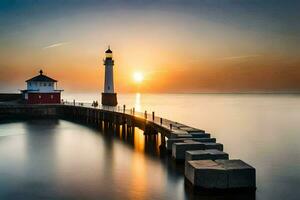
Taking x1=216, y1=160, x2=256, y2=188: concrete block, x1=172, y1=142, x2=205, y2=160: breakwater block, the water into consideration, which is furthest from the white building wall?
x1=216, y1=160, x2=256, y2=188: concrete block

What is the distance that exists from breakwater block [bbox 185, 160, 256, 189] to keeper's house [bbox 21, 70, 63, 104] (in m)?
45.8

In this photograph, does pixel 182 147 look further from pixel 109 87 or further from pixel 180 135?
pixel 109 87

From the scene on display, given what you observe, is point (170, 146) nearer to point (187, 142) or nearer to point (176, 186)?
point (187, 142)

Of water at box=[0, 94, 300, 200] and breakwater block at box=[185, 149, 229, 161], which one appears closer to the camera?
water at box=[0, 94, 300, 200]

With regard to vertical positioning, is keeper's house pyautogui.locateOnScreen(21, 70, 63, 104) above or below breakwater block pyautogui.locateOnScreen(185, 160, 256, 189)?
above

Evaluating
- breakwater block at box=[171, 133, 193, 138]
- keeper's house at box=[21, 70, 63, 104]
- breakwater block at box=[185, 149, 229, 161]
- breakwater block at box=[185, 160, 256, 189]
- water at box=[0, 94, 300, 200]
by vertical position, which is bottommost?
water at box=[0, 94, 300, 200]

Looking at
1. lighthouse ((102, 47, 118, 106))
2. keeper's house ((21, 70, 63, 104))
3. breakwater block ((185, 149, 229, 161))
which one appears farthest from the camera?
lighthouse ((102, 47, 118, 106))

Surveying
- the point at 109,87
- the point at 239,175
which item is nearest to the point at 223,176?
the point at 239,175

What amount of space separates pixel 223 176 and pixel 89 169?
9.81 metres

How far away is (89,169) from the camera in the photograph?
2122cm

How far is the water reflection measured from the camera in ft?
52.6

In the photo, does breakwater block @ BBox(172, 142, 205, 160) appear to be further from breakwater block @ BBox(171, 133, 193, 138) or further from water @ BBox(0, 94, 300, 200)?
breakwater block @ BBox(171, 133, 193, 138)

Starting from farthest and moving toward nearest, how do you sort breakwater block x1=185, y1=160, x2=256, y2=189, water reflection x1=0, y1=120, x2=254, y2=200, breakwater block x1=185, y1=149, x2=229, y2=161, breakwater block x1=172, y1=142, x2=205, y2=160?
breakwater block x1=172, y1=142, x2=205, y2=160
breakwater block x1=185, y1=149, x2=229, y2=161
water reflection x1=0, y1=120, x2=254, y2=200
breakwater block x1=185, y1=160, x2=256, y2=189

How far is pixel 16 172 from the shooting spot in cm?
2048
